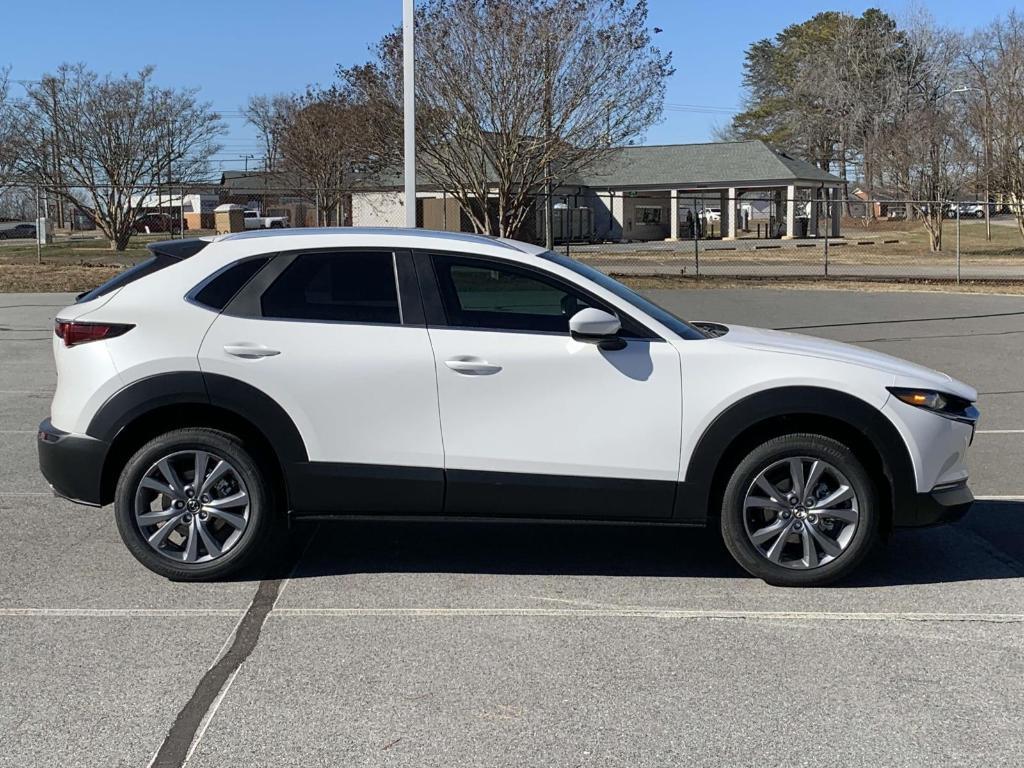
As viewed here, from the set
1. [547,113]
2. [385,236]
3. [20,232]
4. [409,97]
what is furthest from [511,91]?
[20,232]

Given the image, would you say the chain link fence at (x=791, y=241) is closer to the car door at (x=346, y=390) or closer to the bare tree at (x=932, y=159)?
the bare tree at (x=932, y=159)

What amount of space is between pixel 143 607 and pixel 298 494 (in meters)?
0.86

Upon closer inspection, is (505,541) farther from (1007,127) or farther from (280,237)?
(1007,127)

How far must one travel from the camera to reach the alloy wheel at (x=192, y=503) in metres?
5.29

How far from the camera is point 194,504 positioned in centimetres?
532

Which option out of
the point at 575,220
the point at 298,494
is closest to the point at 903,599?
the point at 298,494

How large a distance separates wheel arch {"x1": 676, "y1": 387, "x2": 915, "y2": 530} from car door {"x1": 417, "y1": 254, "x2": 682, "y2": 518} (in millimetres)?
132

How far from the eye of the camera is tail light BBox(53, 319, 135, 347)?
531 cm

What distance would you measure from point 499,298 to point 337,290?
0.80 meters

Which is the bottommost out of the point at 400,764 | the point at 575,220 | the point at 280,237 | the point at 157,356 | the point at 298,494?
the point at 400,764

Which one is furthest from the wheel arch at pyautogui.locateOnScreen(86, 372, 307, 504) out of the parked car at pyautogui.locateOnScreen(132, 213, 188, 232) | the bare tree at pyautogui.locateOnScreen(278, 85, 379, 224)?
the parked car at pyautogui.locateOnScreen(132, 213, 188, 232)

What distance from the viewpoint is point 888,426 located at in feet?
17.1

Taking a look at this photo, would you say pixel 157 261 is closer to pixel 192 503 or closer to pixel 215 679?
pixel 192 503

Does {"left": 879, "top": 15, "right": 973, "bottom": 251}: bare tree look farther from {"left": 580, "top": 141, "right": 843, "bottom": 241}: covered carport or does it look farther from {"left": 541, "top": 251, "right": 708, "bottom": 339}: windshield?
{"left": 541, "top": 251, "right": 708, "bottom": 339}: windshield
